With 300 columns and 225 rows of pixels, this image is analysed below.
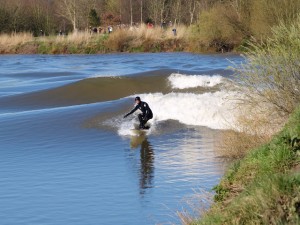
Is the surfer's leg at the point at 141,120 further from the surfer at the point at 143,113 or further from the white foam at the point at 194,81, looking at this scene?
the white foam at the point at 194,81

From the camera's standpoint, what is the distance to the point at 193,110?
22281 millimetres

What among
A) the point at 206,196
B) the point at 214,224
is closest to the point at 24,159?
the point at 206,196

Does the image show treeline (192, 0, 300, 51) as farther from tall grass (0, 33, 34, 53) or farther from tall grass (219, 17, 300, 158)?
tall grass (219, 17, 300, 158)

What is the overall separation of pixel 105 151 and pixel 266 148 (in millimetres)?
7948

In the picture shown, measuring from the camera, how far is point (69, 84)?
32.4m

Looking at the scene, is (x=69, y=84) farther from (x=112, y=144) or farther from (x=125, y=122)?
(x=112, y=144)

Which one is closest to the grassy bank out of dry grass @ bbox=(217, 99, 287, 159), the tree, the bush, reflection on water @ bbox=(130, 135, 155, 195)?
the tree

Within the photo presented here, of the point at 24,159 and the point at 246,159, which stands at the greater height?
the point at 246,159

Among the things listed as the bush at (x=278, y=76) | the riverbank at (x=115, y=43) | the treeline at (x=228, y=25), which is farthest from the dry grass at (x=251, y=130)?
the riverbank at (x=115, y=43)

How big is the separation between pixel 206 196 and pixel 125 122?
1182cm

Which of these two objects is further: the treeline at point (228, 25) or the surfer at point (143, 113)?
the treeline at point (228, 25)

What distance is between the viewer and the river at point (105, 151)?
453 inches

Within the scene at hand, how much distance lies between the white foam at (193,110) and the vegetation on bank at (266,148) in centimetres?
319

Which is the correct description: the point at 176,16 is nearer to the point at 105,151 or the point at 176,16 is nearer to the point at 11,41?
the point at 11,41
